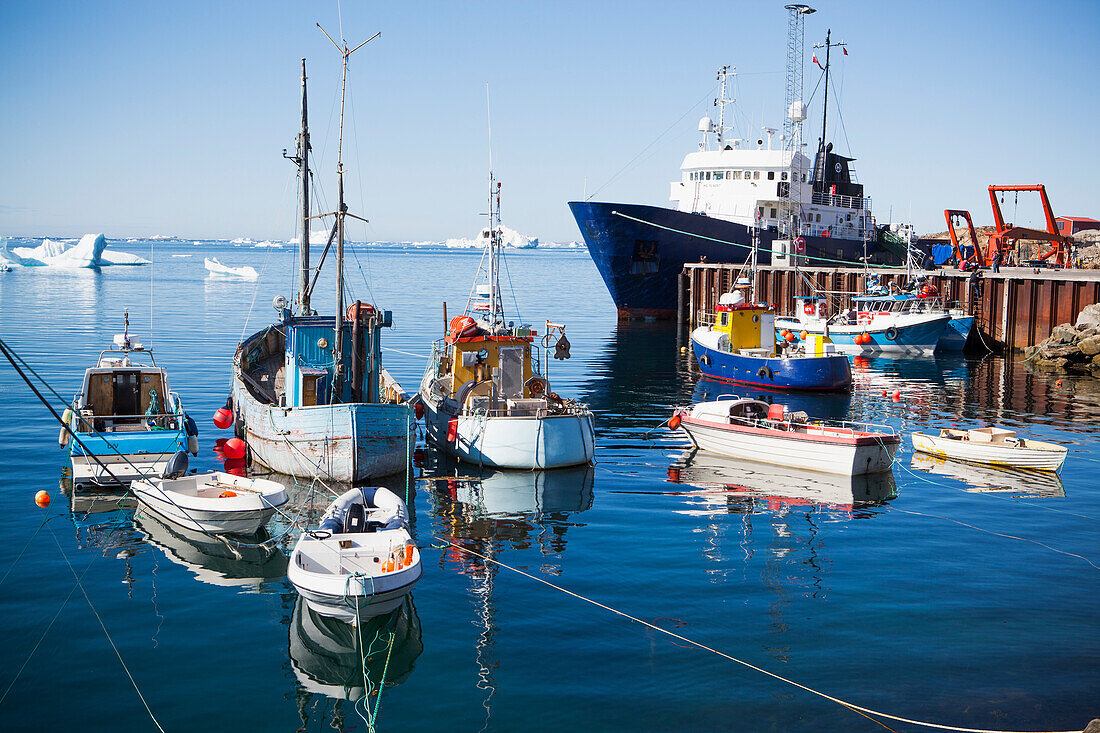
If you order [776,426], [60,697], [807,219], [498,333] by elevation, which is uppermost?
[807,219]

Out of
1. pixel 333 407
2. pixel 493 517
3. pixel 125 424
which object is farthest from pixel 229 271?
pixel 493 517

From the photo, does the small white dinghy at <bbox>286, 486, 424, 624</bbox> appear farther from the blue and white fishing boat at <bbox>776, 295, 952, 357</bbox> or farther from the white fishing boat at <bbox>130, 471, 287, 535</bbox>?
the blue and white fishing boat at <bbox>776, 295, 952, 357</bbox>

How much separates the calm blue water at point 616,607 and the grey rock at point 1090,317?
18763mm

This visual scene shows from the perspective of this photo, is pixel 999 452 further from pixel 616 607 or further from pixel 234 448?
pixel 234 448

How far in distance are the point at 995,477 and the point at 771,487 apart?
577cm

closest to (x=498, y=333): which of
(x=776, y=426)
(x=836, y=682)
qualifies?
(x=776, y=426)

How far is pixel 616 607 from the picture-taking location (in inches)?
531

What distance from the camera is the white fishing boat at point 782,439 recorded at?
21297 mm

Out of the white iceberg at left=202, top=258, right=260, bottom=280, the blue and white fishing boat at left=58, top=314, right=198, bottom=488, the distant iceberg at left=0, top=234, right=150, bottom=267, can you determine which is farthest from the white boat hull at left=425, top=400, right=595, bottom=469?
the distant iceberg at left=0, top=234, right=150, bottom=267

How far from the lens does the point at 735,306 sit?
1462 inches

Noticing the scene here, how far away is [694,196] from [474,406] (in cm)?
4367

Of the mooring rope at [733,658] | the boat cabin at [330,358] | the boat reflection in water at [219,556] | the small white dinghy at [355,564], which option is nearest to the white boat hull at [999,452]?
the mooring rope at [733,658]

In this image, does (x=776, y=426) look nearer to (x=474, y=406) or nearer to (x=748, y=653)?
(x=474, y=406)

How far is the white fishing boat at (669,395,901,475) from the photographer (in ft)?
69.9
